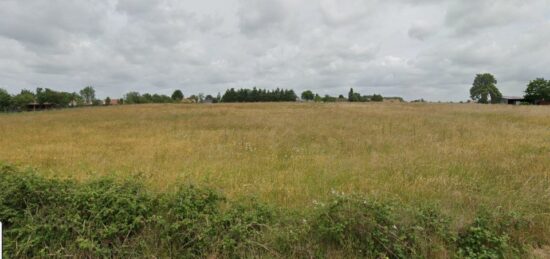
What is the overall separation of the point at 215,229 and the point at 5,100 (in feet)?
335

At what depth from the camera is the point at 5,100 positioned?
76.4 metres

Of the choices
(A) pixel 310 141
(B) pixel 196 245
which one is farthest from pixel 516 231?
(A) pixel 310 141

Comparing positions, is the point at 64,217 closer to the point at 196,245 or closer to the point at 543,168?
the point at 196,245

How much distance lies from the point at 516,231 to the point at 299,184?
3.27 meters

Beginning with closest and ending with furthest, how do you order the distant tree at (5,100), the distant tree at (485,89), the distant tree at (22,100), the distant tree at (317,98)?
1. the distant tree at (5,100)
2. the distant tree at (22,100)
3. the distant tree at (485,89)
4. the distant tree at (317,98)

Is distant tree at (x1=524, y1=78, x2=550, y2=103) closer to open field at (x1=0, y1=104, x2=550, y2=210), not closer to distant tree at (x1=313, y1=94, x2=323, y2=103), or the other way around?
distant tree at (x1=313, y1=94, x2=323, y2=103)

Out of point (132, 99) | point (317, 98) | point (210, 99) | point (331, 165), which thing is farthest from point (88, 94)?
point (331, 165)

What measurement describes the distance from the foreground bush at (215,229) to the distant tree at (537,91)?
87206 millimetres

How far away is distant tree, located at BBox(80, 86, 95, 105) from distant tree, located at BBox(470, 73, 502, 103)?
444 feet

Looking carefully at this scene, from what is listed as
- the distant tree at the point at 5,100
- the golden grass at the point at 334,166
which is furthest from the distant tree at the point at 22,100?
the golden grass at the point at 334,166

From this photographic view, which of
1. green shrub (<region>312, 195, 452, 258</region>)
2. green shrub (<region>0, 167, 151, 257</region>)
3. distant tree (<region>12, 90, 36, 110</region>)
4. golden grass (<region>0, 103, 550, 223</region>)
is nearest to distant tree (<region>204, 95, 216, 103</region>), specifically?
distant tree (<region>12, 90, 36, 110</region>)

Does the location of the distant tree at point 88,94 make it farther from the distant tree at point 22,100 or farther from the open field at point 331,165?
the open field at point 331,165

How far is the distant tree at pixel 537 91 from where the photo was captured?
2628 inches

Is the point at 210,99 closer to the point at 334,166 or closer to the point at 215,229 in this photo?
the point at 334,166
